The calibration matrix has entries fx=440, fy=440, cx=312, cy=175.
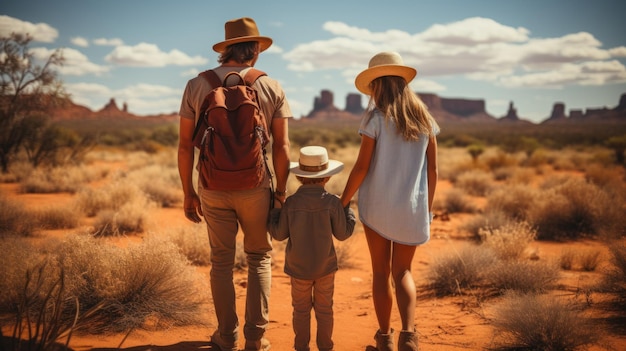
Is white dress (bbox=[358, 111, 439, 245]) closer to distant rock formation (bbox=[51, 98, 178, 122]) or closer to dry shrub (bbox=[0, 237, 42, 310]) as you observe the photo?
dry shrub (bbox=[0, 237, 42, 310])

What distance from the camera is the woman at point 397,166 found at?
2.79m

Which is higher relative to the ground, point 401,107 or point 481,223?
point 401,107

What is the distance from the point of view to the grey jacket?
9.14 feet

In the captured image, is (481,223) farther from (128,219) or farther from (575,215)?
(128,219)

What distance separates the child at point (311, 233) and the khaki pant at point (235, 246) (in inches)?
5.5

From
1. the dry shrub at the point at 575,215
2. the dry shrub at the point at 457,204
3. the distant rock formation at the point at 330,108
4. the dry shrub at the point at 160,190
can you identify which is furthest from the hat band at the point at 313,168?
the distant rock formation at the point at 330,108

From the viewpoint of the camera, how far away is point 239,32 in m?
2.87

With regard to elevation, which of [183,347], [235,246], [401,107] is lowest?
[183,347]

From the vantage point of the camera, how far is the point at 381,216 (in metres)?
2.84

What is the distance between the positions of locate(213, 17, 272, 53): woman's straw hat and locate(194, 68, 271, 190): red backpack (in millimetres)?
363

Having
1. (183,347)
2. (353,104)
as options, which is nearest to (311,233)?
(183,347)

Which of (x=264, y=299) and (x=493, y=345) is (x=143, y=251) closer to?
(x=264, y=299)

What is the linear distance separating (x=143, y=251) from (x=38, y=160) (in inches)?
492

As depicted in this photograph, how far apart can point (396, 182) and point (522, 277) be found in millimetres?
2653
